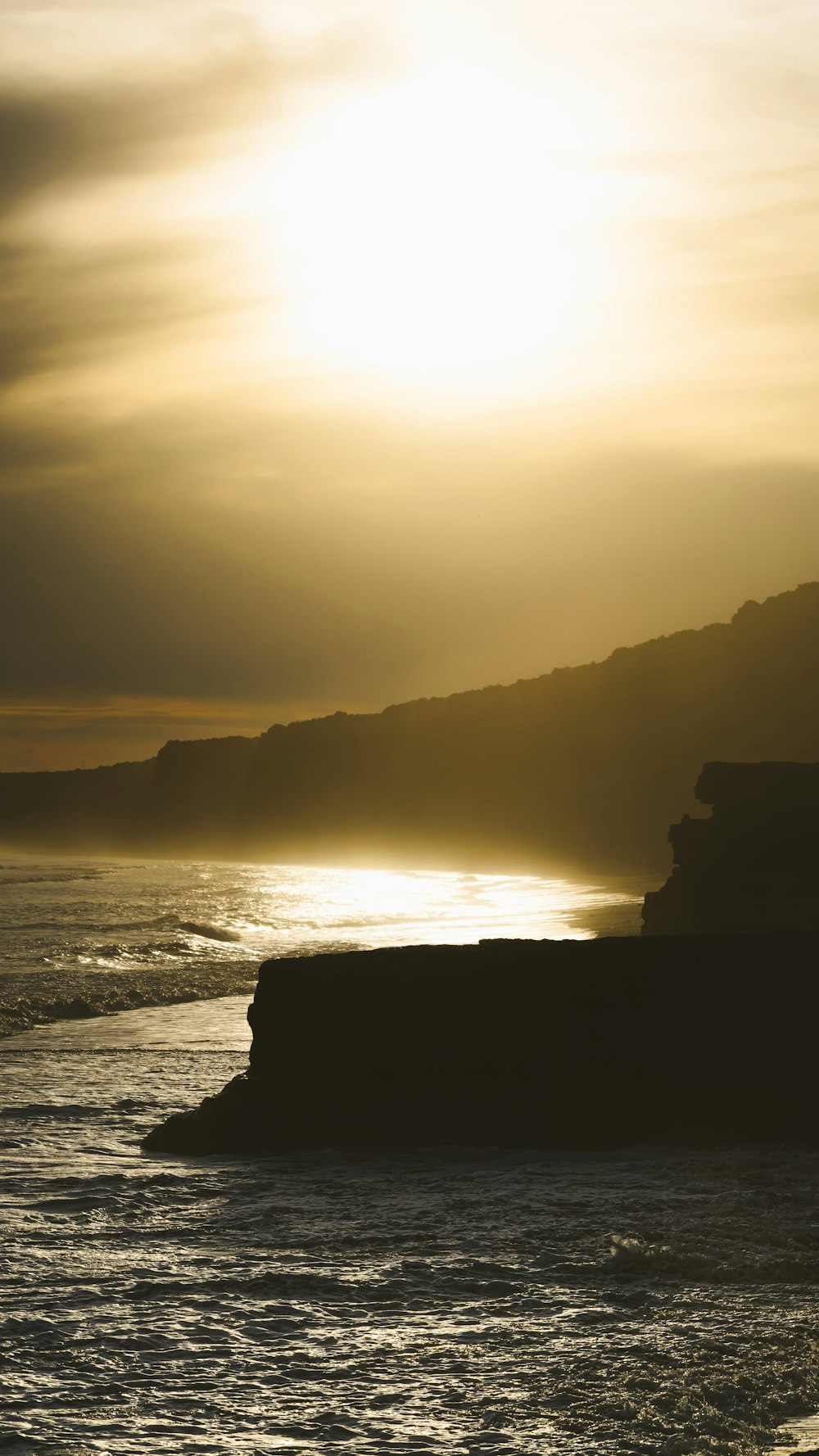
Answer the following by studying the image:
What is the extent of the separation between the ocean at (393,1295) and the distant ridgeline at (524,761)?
7783 centimetres

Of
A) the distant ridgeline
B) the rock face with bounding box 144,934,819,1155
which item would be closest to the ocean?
the rock face with bounding box 144,934,819,1155

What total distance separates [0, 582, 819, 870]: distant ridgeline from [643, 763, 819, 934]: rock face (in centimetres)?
6526

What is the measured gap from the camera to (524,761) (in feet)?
398

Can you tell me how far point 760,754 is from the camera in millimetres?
89812

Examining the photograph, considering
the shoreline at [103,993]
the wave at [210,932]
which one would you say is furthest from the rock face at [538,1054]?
the wave at [210,932]

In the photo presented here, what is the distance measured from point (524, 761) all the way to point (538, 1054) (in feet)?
371

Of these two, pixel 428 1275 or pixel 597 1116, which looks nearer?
pixel 428 1275

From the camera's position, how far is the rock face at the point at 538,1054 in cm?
842

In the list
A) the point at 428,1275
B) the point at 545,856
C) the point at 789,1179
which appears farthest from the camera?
the point at 545,856

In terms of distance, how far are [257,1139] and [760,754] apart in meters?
85.2

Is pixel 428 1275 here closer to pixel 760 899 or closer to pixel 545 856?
pixel 760 899

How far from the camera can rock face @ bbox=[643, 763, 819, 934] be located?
59.1ft

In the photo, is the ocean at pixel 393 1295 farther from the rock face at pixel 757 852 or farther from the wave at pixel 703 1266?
the rock face at pixel 757 852

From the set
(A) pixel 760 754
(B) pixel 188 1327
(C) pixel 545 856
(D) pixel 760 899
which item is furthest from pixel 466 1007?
(C) pixel 545 856
